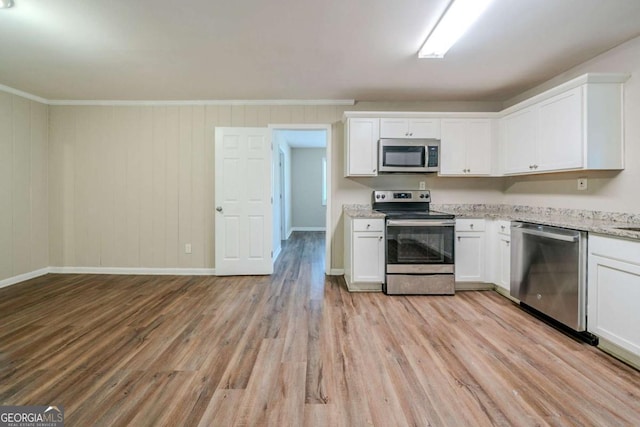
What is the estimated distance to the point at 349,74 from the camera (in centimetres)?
313

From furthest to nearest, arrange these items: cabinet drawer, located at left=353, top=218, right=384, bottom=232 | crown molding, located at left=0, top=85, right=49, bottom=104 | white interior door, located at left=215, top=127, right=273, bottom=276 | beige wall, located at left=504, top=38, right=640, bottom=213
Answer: white interior door, located at left=215, top=127, right=273, bottom=276 < crown molding, located at left=0, top=85, right=49, bottom=104 < cabinet drawer, located at left=353, top=218, right=384, bottom=232 < beige wall, located at left=504, top=38, right=640, bottom=213

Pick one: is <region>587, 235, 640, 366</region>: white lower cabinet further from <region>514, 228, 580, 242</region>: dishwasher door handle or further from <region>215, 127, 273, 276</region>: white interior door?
<region>215, 127, 273, 276</region>: white interior door

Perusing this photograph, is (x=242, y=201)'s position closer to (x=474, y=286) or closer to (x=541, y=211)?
(x=474, y=286)

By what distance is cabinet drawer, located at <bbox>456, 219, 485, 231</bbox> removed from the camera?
11.0 feet

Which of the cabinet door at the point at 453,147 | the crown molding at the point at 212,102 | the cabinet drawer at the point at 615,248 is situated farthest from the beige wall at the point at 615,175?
the crown molding at the point at 212,102

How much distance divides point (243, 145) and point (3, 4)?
2.33 metres

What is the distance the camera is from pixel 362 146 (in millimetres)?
3654

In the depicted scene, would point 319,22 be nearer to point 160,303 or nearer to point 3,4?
point 3,4

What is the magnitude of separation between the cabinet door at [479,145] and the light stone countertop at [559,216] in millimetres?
591

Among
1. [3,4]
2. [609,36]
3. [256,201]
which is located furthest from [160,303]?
[609,36]

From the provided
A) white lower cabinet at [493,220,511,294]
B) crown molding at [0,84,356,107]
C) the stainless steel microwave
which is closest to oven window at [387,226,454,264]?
white lower cabinet at [493,220,511,294]

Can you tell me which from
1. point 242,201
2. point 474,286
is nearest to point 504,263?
point 474,286

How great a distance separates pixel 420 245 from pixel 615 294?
5.16ft

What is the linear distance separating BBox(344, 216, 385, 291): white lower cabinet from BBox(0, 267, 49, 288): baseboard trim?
165 inches
